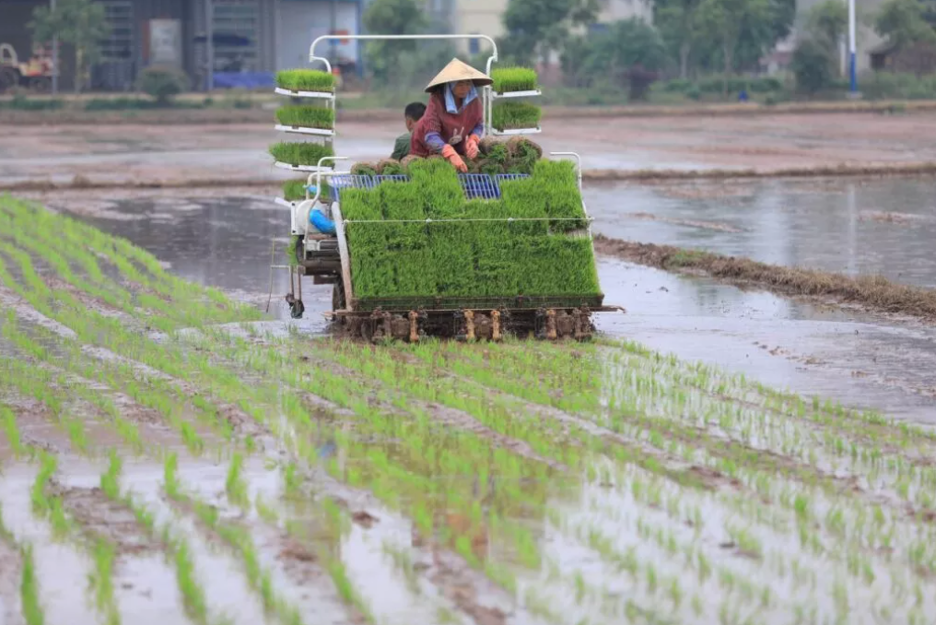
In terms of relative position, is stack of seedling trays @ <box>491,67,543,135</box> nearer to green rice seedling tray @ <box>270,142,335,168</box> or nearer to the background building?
green rice seedling tray @ <box>270,142,335,168</box>

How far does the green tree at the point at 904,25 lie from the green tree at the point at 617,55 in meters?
8.41

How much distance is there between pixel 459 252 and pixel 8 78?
51.4 metres

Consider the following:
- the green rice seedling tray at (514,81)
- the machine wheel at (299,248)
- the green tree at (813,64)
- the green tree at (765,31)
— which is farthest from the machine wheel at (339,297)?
the green tree at (765,31)

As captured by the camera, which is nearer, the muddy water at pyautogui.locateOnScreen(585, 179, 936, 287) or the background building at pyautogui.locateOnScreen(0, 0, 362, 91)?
the muddy water at pyautogui.locateOnScreen(585, 179, 936, 287)

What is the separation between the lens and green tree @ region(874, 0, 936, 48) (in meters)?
57.2

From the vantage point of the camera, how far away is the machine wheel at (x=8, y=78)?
59.0 metres

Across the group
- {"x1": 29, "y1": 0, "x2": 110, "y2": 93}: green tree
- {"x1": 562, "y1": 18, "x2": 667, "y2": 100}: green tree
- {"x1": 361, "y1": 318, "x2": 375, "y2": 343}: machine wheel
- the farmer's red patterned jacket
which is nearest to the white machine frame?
{"x1": 361, "y1": 318, "x2": 375, "y2": 343}: machine wheel

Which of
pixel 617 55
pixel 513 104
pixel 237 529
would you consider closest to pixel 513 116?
pixel 513 104

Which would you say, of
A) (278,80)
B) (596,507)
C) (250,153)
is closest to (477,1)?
(250,153)

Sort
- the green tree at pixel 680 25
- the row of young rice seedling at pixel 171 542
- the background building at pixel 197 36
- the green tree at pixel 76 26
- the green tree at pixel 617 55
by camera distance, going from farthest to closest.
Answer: the green tree at pixel 617 55, the background building at pixel 197 36, the green tree at pixel 680 25, the green tree at pixel 76 26, the row of young rice seedling at pixel 171 542

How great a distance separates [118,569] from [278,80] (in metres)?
7.16

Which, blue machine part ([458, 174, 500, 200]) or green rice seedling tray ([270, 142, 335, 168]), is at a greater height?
green rice seedling tray ([270, 142, 335, 168])

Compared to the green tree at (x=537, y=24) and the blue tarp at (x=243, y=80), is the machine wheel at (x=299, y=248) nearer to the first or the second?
the green tree at (x=537, y=24)

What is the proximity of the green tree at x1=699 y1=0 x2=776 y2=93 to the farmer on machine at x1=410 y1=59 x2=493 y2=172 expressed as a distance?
156 ft
